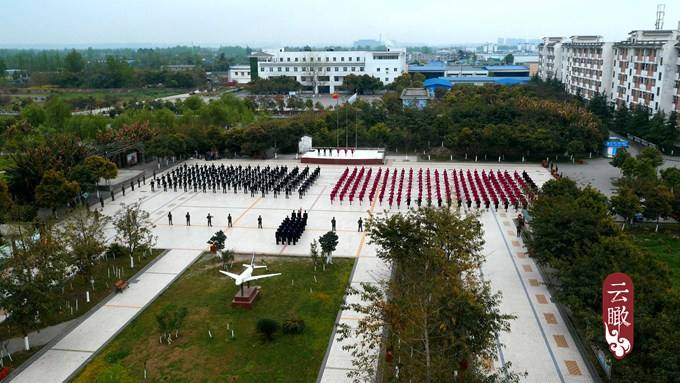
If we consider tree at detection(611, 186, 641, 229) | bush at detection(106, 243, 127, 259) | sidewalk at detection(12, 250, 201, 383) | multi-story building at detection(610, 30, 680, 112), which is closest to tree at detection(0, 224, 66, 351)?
sidewalk at detection(12, 250, 201, 383)

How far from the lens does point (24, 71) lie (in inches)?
3765

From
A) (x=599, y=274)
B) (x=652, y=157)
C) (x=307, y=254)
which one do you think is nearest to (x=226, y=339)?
(x=307, y=254)

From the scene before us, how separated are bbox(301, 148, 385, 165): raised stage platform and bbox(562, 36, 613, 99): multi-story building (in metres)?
24.6

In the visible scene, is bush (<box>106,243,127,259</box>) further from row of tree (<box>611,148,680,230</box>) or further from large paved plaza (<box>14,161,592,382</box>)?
row of tree (<box>611,148,680,230</box>)

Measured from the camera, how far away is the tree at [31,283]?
11656 millimetres

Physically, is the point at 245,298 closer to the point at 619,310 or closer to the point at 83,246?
the point at 83,246

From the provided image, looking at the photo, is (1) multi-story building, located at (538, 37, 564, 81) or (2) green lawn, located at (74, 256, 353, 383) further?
(1) multi-story building, located at (538, 37, 564, 81)

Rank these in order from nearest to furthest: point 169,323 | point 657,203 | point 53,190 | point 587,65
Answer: point 169,323, point 657,203, point 53,190, point 587,65

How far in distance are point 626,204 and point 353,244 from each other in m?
10.4

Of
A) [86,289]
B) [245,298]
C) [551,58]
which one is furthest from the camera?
[551,58]

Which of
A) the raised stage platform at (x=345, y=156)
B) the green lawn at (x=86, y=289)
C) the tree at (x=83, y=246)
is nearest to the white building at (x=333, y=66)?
the raised stage platform at (x=345, y=156)

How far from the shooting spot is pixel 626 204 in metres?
20.2

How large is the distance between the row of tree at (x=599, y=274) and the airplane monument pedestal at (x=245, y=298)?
7.66 m

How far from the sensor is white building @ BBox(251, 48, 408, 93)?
2943 inches
